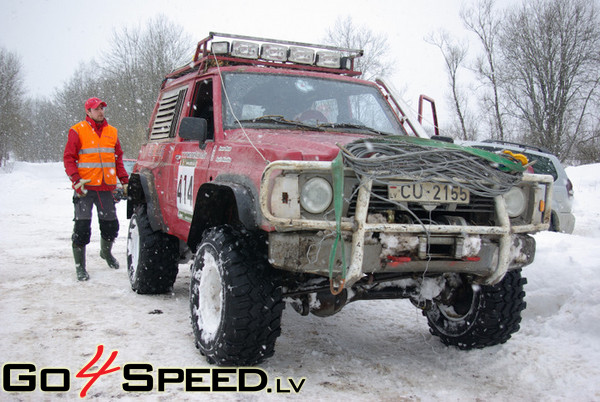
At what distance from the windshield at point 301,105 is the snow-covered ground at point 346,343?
1.71 meters

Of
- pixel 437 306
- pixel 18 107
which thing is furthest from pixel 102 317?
pixel 18 107

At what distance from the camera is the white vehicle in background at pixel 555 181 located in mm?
8672

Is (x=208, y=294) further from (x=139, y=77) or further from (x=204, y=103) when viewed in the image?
(x=139, y=77)

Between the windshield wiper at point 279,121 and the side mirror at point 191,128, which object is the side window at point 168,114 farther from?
the windshield wiper at point 279,121

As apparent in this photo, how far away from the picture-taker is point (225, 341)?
3.34m

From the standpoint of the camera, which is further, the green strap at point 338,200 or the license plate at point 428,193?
the license plate at point 428,193

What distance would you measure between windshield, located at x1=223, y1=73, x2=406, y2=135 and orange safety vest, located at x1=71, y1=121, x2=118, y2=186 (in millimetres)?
2449

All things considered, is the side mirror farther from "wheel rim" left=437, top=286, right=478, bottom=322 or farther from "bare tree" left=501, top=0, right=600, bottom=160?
"bare tree" left=501, top=0, right=600, bottom=160

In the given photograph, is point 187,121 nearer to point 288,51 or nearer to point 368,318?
point 288,51

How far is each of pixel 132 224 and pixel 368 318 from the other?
2.74 m

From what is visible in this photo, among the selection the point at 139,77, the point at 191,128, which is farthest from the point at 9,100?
the point at 191,128

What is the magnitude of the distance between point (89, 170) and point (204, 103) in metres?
2.06

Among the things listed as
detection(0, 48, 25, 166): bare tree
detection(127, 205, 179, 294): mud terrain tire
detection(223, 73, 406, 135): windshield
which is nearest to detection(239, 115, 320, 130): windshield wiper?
detection(223, 73, 406, 135): windshield

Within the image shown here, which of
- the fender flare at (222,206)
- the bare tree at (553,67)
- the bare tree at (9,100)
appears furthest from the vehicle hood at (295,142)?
the bare tree at (9,100)
